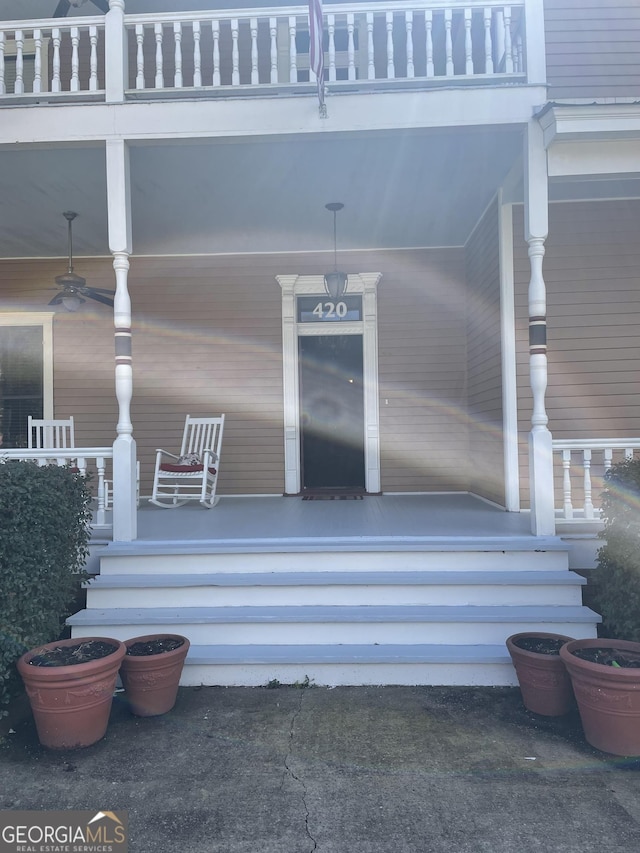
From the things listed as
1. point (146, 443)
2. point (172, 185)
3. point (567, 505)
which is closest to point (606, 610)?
point (567, 505)

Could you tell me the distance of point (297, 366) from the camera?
6090 mm

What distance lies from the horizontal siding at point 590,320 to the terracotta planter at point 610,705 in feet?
8.37

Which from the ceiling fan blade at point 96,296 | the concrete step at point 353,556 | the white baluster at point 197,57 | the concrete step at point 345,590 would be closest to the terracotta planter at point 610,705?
the concrete step at point 345,590

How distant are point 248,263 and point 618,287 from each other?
3.55 m

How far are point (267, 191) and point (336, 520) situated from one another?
2658mm

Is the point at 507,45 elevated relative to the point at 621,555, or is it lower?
elevated

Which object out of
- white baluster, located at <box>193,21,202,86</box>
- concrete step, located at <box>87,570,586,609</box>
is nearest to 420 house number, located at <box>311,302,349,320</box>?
white baluster, located at <box>193,21,202,86</box>

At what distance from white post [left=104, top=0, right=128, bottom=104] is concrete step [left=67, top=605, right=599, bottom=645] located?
10.8 feet

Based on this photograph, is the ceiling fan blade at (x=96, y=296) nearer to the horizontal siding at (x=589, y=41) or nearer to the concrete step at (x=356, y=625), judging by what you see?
the concrete step at (x=356, y=625)

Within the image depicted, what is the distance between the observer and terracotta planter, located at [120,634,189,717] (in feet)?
8.71

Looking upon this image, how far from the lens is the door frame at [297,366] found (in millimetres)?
6023

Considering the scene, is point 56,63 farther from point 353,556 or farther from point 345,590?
point 345,590

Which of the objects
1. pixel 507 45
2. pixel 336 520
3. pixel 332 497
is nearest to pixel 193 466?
pixel 332 497

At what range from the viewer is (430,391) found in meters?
6.02
